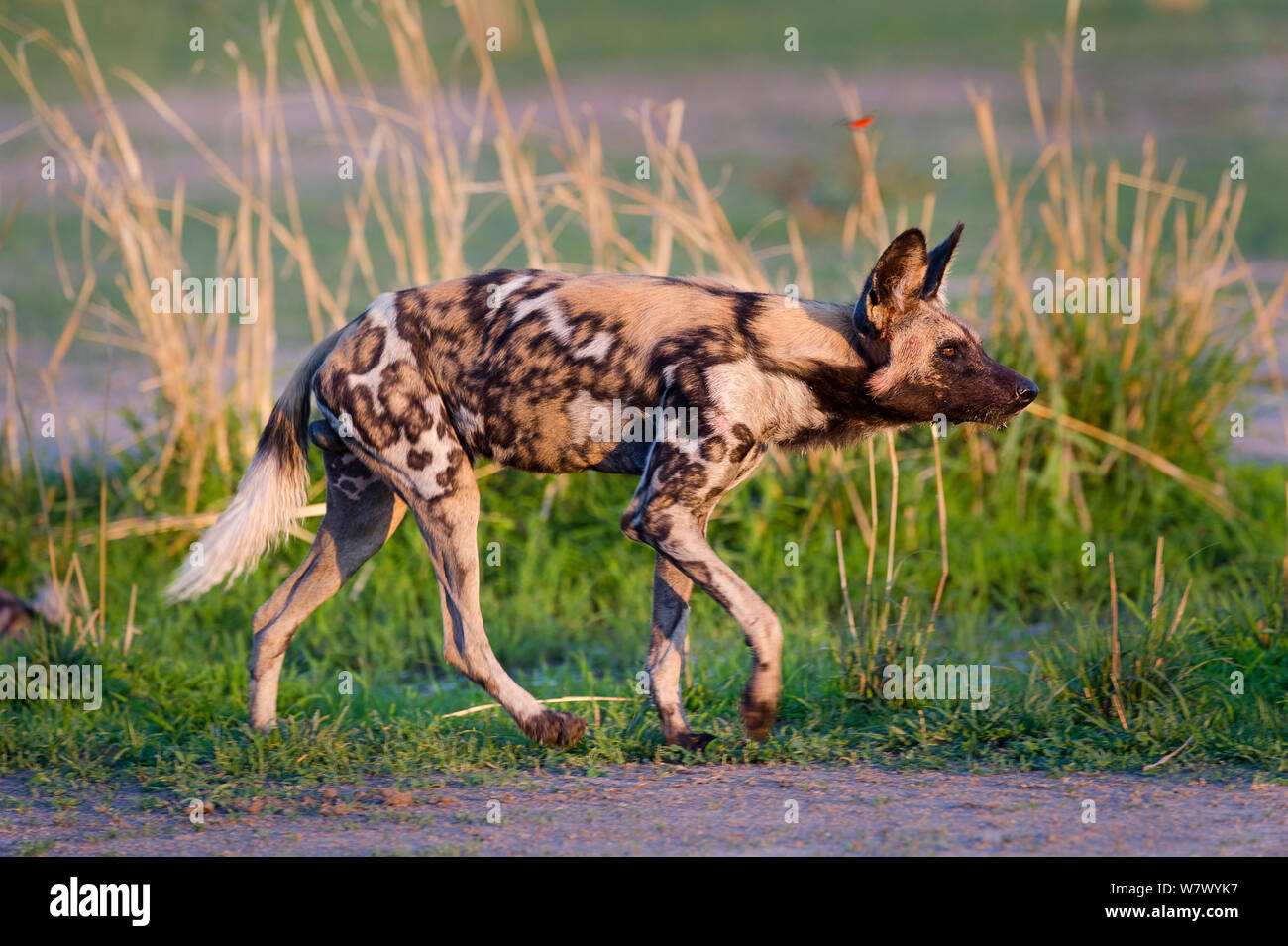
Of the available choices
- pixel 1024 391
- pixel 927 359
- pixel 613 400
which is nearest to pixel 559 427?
pixel 613 400

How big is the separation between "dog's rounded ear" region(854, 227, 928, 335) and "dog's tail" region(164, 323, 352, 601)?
5.65 ft

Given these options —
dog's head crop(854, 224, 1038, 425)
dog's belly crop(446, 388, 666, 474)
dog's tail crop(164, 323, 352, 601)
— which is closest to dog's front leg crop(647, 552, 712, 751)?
dog's belly crop(446, 388, 666, 474)

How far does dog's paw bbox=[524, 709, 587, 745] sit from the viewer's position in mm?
4840

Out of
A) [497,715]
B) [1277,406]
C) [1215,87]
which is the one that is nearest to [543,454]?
[497,715]

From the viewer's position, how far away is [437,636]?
6.41 meters

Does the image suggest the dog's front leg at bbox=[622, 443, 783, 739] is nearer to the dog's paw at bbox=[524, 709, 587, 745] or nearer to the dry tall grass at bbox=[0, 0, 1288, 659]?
the dog's paw at bbox=[524, 709, 587, 745]

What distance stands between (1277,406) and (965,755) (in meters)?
5.23

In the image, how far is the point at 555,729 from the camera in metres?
4.84

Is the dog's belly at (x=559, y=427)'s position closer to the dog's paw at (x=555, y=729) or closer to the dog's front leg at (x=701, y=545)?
the dog's front leg at (x=701, y=545)

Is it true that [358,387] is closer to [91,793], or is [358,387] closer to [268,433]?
[268,433]

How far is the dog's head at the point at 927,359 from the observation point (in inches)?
186

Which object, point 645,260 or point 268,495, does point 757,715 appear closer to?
point 268,495

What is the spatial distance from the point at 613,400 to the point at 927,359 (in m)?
0.96

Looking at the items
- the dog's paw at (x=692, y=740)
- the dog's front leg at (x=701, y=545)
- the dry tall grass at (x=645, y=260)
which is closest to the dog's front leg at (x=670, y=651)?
the dog's paw at (x=692, y=740)
